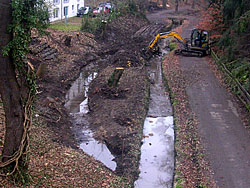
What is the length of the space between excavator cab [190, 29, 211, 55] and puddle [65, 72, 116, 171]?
1015cm

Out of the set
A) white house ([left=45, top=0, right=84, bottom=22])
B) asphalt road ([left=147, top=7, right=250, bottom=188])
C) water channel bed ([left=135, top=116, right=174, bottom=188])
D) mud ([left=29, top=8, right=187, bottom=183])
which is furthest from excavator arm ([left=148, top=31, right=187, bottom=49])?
white house ([left=45, top=0, right=84, bottom=22])

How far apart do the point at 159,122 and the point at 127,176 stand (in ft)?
18.5

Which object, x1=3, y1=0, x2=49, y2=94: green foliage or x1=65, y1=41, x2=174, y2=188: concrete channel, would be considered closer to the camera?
x1=3, y1=0, x2=49, y2=94: green foliage

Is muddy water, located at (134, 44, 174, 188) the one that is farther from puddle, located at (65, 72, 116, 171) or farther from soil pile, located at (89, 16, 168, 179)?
puddle, located at (65, 72, 116, 171)

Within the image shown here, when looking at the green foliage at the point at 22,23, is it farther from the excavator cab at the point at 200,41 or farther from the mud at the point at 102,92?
the excavator cab at the point at 200,41

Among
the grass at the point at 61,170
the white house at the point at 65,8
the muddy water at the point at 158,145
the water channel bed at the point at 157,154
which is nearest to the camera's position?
the grass at the point at 61,170

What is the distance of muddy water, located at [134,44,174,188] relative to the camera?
11.8m

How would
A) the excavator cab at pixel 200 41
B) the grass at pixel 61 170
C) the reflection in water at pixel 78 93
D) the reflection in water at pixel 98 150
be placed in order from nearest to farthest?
the grass at pixel 61 170 → the reflection in water at pixel 98 150 → the reflection in water at pixel 78 93 → the excavator cab at pixel 200 41

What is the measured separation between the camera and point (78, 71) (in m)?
23.9

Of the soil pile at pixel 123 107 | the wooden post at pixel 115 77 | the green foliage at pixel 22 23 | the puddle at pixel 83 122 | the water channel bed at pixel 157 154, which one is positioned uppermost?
the green foliage at pixel 22 23

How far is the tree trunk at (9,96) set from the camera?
768cm

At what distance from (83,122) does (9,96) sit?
7633 millimetres

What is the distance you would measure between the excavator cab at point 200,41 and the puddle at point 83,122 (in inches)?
400

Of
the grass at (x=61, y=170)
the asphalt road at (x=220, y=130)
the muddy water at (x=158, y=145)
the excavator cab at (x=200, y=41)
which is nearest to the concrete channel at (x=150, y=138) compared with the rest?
the muddy water at (x=158, y=145)
